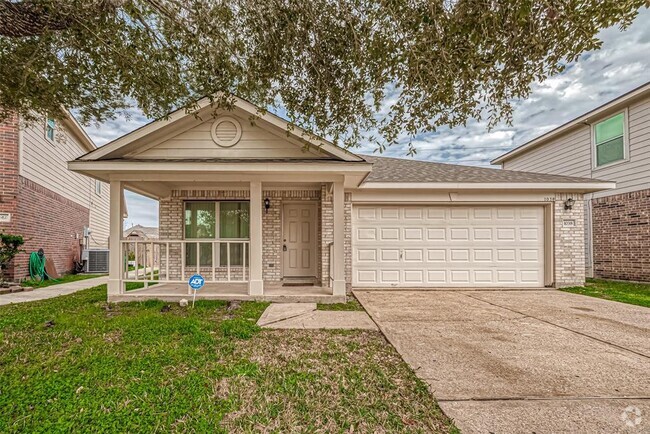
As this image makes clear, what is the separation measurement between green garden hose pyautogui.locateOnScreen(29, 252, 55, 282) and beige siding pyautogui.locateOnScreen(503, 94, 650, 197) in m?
17.4

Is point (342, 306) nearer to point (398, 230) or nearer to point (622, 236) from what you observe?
point (398, 230)

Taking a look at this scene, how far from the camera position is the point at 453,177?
849cm

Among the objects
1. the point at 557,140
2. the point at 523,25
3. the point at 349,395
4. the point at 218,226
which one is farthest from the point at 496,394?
the point at 557,140

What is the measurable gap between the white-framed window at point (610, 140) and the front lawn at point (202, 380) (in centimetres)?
1071

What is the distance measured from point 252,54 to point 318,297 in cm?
430

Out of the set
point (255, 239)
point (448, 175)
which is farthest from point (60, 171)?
point (448, 175)

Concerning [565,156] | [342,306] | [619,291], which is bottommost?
[619,291]

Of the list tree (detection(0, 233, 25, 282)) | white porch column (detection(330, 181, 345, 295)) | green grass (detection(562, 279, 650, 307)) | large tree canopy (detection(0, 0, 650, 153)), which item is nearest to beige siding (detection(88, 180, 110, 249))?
tree (detection(0, 233, 25, 282))

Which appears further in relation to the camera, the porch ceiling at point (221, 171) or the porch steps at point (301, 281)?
the porch steps at point (301, 281)

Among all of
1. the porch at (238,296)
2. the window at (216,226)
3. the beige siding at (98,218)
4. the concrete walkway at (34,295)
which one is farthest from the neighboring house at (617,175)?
the beige siding at (98,218)

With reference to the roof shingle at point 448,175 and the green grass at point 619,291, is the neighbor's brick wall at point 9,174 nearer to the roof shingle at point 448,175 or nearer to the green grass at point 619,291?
the roof shingle at point 448,175

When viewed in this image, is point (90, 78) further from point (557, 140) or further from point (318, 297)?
point (557, 140)

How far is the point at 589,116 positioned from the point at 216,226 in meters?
12.1

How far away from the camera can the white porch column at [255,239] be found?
20.2 ft
